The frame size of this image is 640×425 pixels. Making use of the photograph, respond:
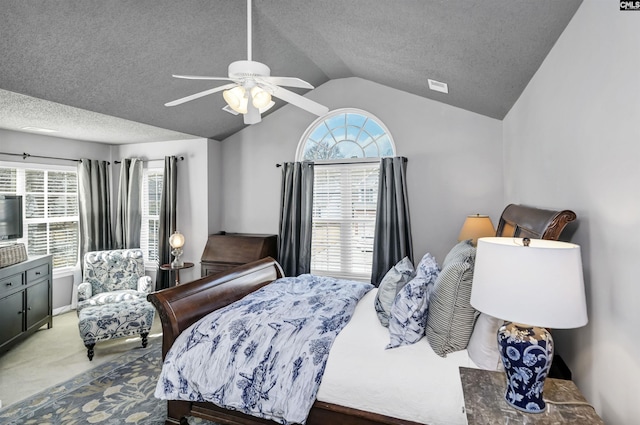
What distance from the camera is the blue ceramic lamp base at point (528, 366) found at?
1.22m

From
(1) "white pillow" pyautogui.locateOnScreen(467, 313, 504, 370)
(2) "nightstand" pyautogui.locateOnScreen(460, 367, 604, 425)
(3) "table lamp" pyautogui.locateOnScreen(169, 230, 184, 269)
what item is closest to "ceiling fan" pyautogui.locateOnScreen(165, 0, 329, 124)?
(1) "white pillow" pyautogui.locateOnScreen(467, 313, 504, 370)

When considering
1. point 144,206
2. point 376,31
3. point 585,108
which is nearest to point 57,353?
point 144,206

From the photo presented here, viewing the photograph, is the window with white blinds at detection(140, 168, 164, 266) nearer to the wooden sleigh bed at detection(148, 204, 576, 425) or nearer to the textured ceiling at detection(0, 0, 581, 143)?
the textured ceiling at detection(0, 0, 581, 143)

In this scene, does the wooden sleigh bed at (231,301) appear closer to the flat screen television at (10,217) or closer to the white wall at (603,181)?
the white wall at (603,181)

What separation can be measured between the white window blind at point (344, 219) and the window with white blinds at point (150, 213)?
237 centimetres

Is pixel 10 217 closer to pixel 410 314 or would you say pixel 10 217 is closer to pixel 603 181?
pixel 410 314

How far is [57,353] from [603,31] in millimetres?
4674

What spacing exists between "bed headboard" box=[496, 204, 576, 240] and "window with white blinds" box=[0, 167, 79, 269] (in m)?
5.31

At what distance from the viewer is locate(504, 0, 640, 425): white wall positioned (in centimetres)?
112

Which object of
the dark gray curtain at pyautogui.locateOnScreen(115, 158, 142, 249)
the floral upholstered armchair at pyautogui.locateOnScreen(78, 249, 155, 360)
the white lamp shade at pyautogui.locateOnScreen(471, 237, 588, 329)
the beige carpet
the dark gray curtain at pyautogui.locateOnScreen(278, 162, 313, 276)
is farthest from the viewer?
the dark gray curtain at pyautogui.locateOnScreen(115, 158, 142, 249)

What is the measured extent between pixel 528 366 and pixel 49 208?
5494 mm

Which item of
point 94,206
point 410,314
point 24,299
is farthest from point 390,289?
point 94,206

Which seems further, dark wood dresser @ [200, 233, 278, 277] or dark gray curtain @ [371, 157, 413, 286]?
dark wood dresser @ [200, 233, 278, 277]

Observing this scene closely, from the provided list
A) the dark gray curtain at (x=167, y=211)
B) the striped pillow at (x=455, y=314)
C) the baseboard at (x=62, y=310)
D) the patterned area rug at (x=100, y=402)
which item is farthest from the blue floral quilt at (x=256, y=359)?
the baseboard at (x=62, y=310)
